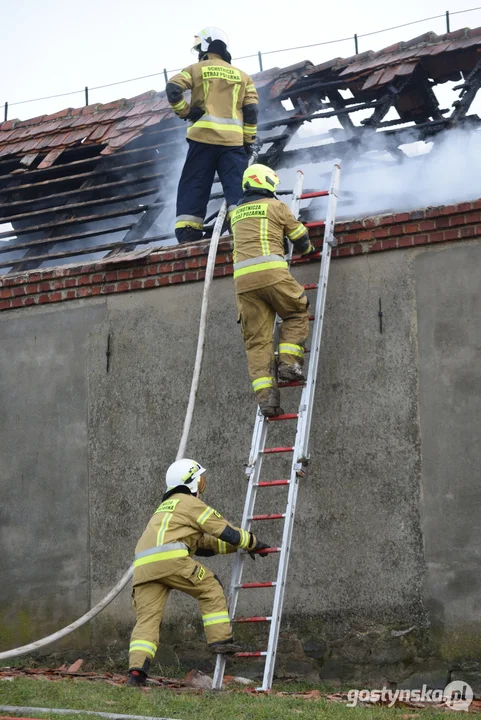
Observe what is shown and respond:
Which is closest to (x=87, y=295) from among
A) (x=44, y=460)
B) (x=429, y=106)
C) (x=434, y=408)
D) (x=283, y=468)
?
(x=44, y=460)

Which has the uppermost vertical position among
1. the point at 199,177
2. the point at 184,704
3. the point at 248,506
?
the point at 199,177

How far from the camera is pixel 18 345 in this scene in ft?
30.5

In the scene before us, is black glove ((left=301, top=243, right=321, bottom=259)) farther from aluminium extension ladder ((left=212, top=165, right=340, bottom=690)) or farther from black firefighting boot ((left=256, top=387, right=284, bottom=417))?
black firefighting boot ((left=256, top=387, right=284, bottom=417))

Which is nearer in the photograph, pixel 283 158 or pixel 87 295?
pixel 87 295

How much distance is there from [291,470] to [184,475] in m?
0.83

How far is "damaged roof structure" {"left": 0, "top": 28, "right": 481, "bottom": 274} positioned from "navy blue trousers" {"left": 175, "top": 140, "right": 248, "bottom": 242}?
0.51 metres

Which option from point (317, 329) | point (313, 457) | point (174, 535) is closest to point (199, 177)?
point (317, 329)

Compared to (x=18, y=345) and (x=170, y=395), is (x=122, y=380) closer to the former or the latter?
(x=170, y=395)

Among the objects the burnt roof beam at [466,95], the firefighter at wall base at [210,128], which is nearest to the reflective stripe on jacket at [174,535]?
the firefighter at wall base at [210,128]

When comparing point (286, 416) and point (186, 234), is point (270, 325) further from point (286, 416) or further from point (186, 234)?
point (186, 234)

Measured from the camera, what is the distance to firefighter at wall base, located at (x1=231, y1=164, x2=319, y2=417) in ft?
24.3

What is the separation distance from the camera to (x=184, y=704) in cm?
593

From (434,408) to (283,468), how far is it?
1221 mm

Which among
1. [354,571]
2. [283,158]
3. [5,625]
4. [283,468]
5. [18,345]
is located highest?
[283,158]
